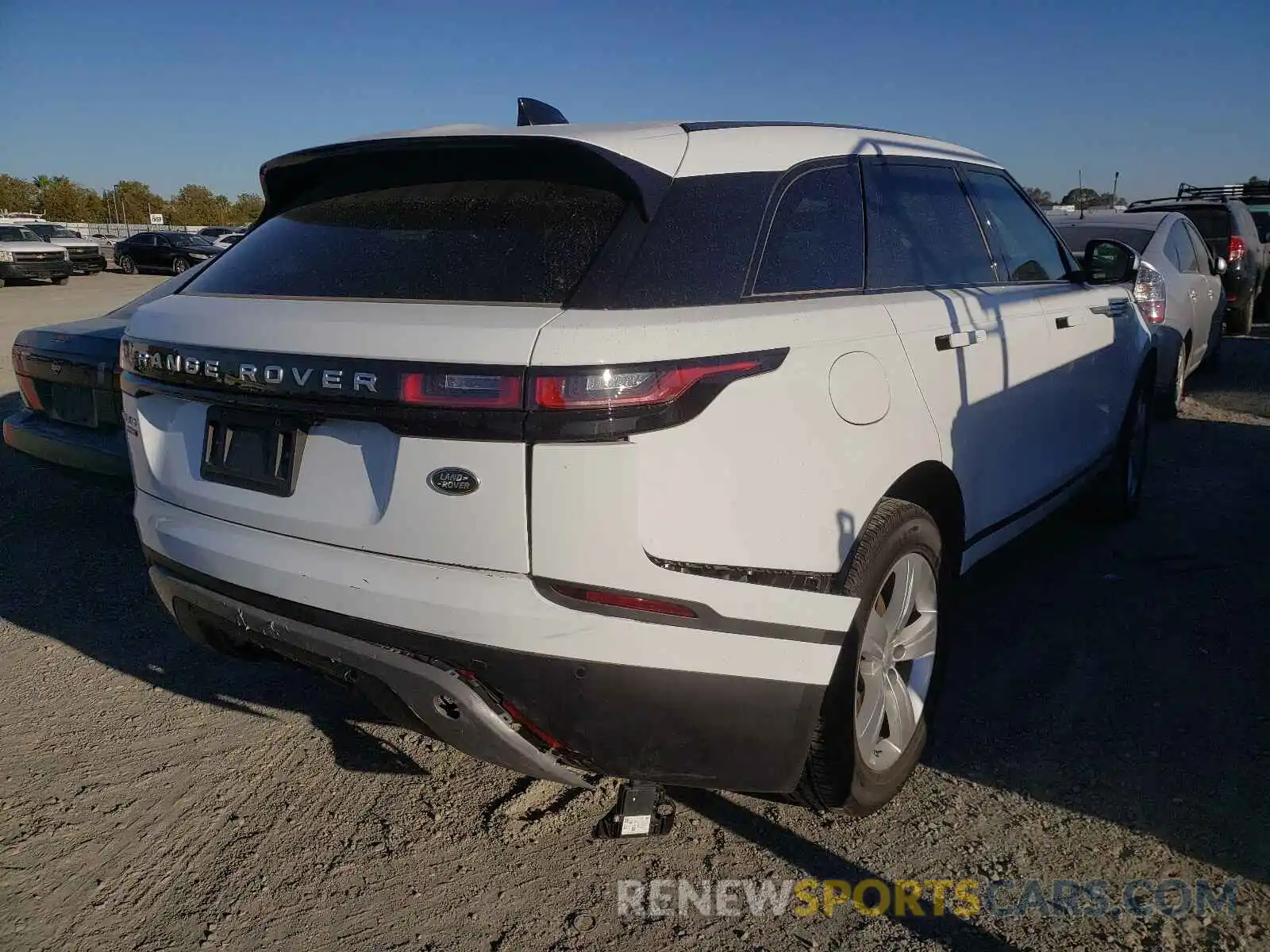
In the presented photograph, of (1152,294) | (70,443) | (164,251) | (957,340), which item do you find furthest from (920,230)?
(164,251)

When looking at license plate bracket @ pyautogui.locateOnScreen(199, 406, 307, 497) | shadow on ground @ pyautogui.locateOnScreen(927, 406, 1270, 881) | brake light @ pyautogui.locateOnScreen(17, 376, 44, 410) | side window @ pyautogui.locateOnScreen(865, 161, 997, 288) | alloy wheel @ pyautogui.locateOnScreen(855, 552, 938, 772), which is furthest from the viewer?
brake light @ pyautogui.locateOnScreen(17, 376, 44, 410)

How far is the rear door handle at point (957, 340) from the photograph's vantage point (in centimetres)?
289

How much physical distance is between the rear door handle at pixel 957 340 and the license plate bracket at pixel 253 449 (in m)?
1.75

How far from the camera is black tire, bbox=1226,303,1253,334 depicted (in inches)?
492

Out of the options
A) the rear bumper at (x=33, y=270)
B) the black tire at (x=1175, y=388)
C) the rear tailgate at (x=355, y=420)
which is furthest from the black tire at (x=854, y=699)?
the rear bumper at (x=33, y=270)

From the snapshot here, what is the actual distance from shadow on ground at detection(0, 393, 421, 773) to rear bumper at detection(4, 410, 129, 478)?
0.08 m

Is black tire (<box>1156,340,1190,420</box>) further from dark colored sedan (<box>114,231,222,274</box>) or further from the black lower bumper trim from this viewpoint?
dark colored sedan (<box>114,231,222,274</box>)

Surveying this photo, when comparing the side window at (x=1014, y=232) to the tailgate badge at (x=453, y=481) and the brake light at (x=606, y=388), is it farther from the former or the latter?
the tailgate badge at (x=453, y=481)

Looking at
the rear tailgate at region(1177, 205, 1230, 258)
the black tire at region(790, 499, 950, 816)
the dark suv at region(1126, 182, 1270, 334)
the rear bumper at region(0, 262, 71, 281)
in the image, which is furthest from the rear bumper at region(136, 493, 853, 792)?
the rear bumper at region(0, 262, 71, 281)

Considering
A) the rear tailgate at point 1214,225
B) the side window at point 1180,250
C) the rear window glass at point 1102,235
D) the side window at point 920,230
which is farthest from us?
the rear tailgate at point 1214,225

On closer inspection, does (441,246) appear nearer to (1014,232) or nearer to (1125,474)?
(1014,232)

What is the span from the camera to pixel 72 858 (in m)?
2.63

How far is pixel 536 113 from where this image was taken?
3.39 m

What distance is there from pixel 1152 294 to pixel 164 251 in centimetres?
2960
